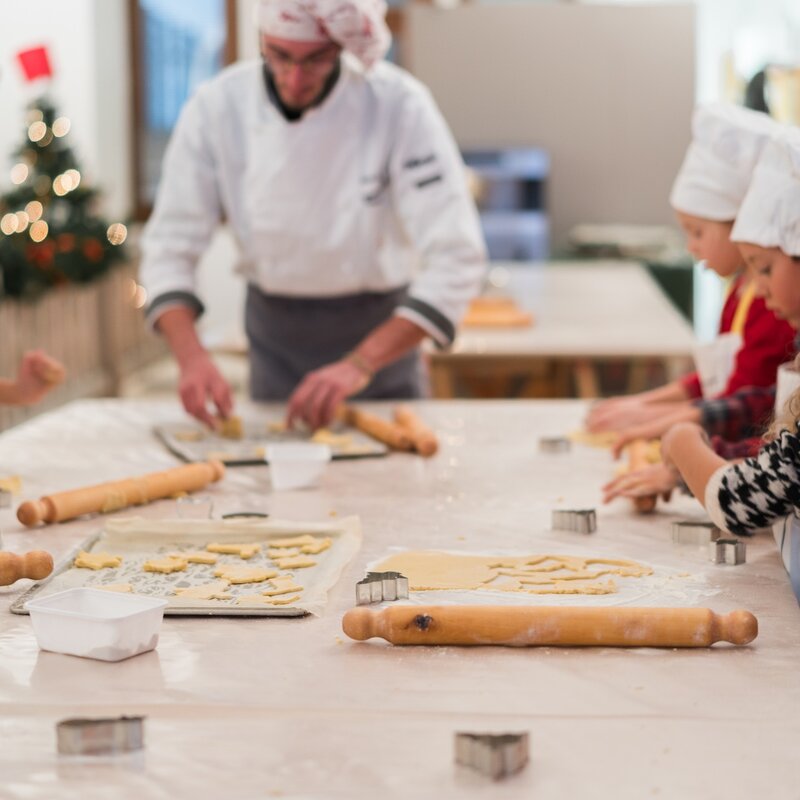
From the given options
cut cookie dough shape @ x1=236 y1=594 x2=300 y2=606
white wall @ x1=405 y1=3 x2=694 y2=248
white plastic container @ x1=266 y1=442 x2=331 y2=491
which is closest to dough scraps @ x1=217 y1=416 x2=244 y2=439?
white plastic container @ x1=266 y1=442 x2=331 y2=491

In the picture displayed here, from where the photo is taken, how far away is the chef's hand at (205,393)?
2.25 m

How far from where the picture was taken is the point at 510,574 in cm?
136

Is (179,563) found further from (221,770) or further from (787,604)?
(787,604)

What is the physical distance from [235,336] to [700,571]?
8.01 feet

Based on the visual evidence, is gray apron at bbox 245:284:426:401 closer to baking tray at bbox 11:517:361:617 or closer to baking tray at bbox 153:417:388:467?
baking tray at bbox 153:417:388:467

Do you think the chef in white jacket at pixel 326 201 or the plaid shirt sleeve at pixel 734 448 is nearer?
the plaid shirt sleeve at pixel 734 448

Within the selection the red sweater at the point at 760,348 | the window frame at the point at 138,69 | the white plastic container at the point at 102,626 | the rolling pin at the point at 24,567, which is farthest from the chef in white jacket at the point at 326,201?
the window frame at the point at 138,69

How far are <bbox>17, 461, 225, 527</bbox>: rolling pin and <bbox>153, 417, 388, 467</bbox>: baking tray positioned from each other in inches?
6.5

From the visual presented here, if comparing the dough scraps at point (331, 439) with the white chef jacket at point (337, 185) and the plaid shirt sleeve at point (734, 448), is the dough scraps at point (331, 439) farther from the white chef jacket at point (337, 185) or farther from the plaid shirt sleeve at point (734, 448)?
the plaid shirt sleeve at point (734, 448)

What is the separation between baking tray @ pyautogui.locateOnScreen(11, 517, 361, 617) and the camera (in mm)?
1251

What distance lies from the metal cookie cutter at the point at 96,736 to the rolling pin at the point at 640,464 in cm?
93

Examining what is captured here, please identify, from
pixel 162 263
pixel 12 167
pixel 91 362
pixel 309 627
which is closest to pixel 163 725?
pixel 309 627

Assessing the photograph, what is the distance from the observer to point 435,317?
7.91 ft

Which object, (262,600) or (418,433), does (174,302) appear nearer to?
(418,433)
